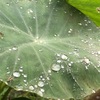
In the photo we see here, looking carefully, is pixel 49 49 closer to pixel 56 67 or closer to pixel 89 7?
pixel 56 67

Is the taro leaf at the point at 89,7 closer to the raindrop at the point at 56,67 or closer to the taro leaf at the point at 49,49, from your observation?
the taro leaf at the point at 49,49

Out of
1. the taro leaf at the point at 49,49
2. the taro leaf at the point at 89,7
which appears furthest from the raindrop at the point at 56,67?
the taro leaf at the point at 89,7

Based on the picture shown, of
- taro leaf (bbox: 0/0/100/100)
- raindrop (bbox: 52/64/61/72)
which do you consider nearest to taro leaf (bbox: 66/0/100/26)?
taro leaf (bbox: 0/0/100/100)

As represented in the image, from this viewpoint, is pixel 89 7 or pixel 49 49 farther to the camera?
pixel 89 7

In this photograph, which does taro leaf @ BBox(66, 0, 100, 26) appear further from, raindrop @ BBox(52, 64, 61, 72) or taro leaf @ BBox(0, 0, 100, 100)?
raindrop @ BBox(52, 64, 61, 72)

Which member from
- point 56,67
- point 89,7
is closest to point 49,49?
point 56,67

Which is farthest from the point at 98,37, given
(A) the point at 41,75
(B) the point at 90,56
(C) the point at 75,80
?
(A) the point at 41,75
